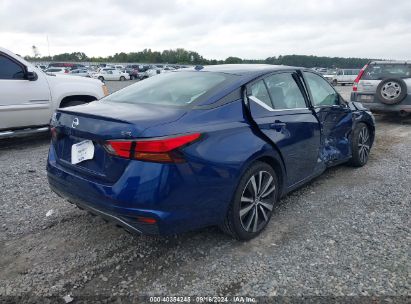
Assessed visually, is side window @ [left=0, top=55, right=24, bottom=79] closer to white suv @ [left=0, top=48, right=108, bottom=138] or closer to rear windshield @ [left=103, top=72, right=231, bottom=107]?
white suv @ [left=0, top=48, right=108, bottom=138]

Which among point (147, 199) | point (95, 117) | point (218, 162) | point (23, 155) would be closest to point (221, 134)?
point (218, 162)

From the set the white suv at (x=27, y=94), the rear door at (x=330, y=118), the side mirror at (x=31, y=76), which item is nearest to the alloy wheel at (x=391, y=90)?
the rear door at (x=330, y=118)

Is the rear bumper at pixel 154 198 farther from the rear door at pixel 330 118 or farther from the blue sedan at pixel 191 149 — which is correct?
the rear door at pixel 330 118

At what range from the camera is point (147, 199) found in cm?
251

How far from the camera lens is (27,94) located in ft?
21.0

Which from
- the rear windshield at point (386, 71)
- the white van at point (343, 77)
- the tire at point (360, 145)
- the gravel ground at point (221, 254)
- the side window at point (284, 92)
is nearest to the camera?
the gravel ground at point (221, 254)

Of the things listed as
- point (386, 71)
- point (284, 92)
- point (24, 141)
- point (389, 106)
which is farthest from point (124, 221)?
point (386, 71)

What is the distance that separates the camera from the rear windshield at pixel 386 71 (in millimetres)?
9117

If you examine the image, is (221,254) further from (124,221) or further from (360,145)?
(360,145)

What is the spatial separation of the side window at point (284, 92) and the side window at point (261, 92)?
0.24ft

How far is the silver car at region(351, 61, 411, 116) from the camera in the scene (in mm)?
8539

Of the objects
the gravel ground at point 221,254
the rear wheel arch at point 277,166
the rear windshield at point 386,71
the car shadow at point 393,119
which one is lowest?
the car shadow at point 393,119

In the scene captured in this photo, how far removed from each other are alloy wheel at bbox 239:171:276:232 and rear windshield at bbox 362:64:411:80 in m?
7.25

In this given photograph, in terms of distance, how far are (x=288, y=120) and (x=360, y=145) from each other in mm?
2205
